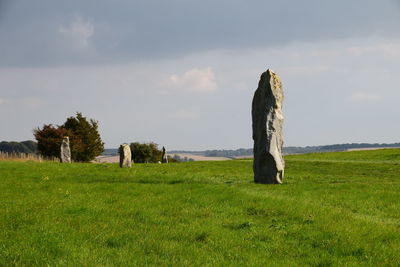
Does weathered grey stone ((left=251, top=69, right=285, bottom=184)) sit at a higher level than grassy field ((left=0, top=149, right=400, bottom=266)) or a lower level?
higher

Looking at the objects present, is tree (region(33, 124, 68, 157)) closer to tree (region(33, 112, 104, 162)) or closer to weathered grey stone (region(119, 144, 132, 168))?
tree (region(33, 112, 104, 162))

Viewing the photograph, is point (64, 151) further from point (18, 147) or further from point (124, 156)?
point (18, 147)

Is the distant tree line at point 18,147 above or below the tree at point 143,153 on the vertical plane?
above

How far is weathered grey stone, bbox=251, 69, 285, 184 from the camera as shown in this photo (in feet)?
71.2

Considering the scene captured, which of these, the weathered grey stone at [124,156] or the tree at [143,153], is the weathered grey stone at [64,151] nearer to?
the weathered grey stone at [124,156]

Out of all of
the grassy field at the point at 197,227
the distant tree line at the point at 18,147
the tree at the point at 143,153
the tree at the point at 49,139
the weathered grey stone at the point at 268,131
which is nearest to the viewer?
the grassy field at the point at 197,227

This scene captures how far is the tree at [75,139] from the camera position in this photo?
220 feet

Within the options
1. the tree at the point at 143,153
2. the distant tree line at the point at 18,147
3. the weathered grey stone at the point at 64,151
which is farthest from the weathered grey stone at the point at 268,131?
the distant tree line at the point at 18,147

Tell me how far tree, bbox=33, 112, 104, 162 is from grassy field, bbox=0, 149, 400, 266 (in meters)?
52.0

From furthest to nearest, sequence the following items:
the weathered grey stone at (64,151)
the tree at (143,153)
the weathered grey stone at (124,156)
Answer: the tree at (143,153)
the weathered grey stone at (64,151)
the weathered grey stone at (124,156)

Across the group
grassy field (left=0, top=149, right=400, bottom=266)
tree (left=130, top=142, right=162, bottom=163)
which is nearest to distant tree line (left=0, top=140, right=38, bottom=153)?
tree (left=130, top=142, right=162, bottom=163)

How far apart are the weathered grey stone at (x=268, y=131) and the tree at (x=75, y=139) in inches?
2006

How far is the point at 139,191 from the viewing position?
17.4 meters

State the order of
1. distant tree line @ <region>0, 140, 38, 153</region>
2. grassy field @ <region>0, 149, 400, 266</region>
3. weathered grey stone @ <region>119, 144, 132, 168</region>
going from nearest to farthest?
grassy field @ <region>0, 149, 400, 266</region>
weathered grey stone @ <region>119, 144, 132, 168</region>
distant tree line @ <region>0, 140, 38, 153</region>
